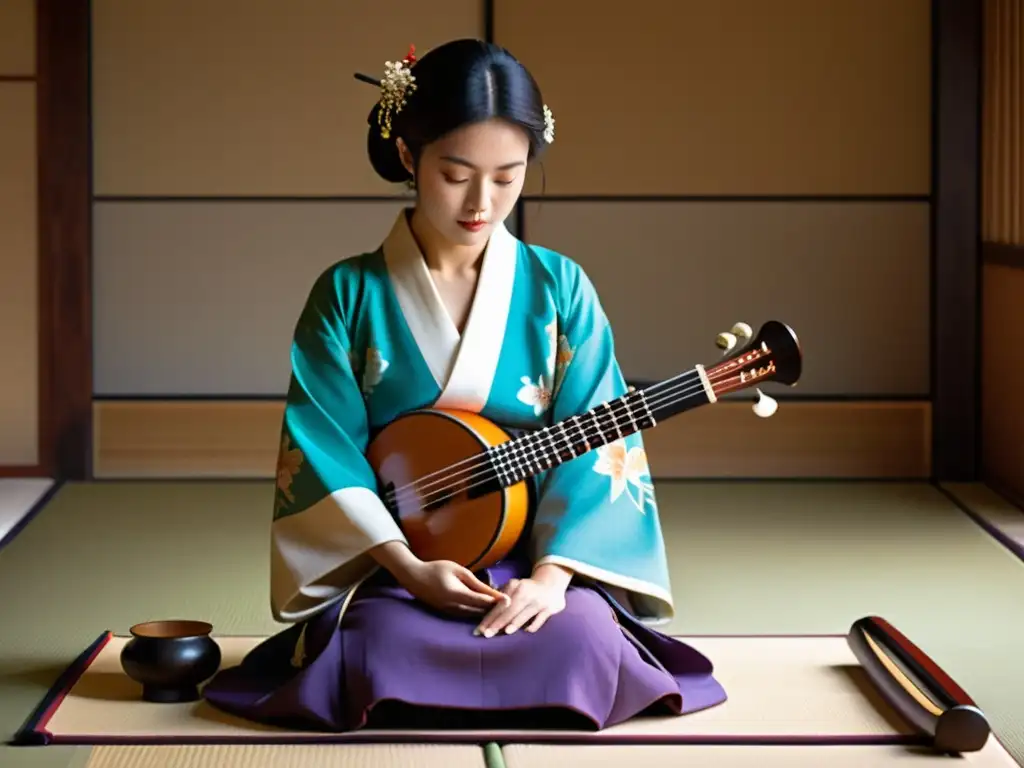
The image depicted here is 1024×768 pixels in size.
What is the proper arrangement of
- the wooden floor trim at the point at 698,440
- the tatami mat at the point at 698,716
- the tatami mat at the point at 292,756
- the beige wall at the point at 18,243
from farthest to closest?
the wooden floor trim at the point at 698,440
the beige wall at the point at 18,243
the tatami mat at the point at 698,716
the tatami mat at the point at 292,756

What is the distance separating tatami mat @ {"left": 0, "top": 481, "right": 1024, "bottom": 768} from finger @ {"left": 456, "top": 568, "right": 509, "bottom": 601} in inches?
15.5

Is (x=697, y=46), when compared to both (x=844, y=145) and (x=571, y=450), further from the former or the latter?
(x=571, y=450)

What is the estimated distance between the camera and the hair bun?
2.78m

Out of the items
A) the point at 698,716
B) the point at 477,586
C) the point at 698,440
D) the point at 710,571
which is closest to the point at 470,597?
the point at 477,586

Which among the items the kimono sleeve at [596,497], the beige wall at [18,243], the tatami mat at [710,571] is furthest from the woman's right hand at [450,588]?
the beige wall at [18,243]

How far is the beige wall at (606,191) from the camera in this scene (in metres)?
5.18

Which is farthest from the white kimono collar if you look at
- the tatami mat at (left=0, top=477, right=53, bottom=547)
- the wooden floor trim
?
the wooden floor trim

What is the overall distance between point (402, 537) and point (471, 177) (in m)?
0.58

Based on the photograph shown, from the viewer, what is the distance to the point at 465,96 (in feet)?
8.64

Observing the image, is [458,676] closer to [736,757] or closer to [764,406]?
[736,757]

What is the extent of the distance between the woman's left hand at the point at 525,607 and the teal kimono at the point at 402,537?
16mm

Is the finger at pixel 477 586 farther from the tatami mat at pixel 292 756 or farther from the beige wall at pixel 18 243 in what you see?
the beige wall at pixel 18 243

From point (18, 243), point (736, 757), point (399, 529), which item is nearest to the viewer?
point (736, 757)

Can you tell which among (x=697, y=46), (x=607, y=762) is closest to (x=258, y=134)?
(x=697, y=46)
